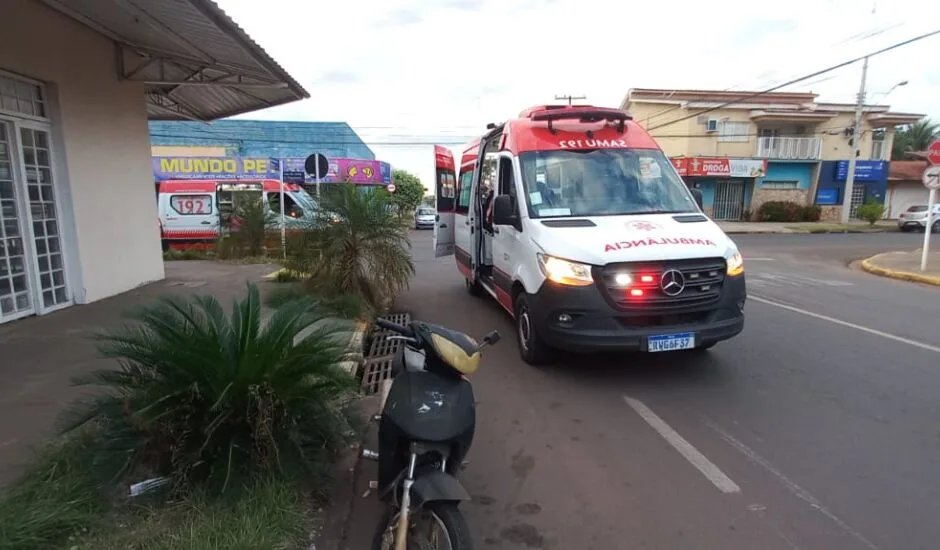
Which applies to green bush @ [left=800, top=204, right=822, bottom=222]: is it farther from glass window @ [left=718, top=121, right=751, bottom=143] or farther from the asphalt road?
the asphalt road

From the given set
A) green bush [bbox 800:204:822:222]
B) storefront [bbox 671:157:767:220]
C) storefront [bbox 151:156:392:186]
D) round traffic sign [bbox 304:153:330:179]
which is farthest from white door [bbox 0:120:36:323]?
green bush [bbox 800:204:822:222]

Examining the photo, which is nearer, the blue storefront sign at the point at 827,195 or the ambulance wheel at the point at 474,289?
the ambulance wheel at the point at 474,289

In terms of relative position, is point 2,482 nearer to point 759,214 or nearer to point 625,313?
point 625,313

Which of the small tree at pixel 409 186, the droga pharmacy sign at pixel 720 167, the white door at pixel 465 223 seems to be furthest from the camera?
the small tree at pixel 409 186

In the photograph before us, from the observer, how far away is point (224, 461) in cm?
301

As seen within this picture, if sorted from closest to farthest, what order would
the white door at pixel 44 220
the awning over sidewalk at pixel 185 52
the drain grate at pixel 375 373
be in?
the drain grate at pixel 375 373 → the awning over sidewalk at pixel 185 52 → the white door at pixel 44 220

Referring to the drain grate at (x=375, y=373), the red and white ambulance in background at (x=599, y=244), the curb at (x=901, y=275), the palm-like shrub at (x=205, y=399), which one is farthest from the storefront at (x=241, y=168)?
the palm-like shrub at (x=205, y=399)

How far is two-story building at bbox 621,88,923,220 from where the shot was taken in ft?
114

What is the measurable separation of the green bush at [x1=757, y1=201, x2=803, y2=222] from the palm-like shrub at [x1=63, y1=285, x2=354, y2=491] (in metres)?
36.9

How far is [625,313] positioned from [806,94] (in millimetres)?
39768

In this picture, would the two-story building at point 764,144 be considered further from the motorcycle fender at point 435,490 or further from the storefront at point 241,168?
the motorcycle fender at point 435,490

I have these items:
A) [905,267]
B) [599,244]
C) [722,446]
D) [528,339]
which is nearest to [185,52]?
[528,339]

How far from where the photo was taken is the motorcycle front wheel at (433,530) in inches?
97.3

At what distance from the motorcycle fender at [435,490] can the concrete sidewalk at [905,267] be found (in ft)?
42.4
